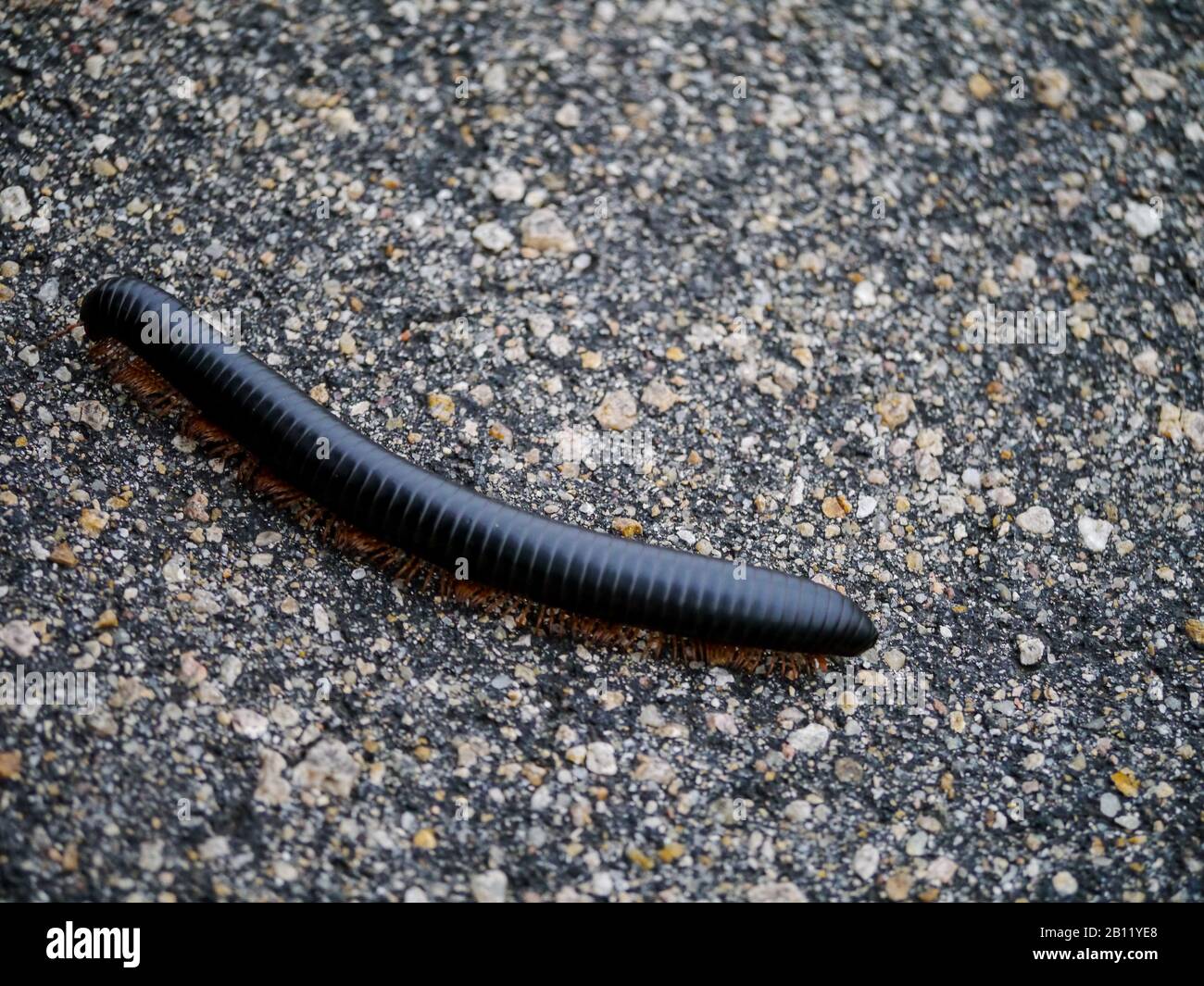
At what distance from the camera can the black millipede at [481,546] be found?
176 inches

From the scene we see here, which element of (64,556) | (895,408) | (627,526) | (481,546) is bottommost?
(64,556)

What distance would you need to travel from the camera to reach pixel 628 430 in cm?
521

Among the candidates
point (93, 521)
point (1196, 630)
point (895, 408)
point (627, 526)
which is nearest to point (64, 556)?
point (93, 521)

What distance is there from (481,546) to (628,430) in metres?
1.13

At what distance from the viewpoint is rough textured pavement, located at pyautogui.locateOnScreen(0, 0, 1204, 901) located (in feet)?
13.7

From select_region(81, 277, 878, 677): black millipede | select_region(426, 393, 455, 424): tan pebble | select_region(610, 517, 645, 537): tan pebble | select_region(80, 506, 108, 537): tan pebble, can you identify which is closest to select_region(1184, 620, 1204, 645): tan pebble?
select_region(81, 277, 878, 677): black millipede

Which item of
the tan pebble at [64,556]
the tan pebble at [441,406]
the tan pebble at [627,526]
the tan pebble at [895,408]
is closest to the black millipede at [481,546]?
the tan pebble at [627,526]

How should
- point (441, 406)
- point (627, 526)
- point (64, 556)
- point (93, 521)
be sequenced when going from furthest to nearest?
point (441, 406) → point (627, 526) → point (93, 521) → point (64, 556)

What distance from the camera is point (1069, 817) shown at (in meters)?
4.43

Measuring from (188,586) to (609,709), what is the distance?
193 cm

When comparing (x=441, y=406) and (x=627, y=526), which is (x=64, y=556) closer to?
(x=441, y=406)

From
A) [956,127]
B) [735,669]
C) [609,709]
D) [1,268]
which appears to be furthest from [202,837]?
[956,127]

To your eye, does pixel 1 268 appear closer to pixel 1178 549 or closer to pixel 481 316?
pixel 481 316

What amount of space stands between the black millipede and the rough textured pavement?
159 mm
